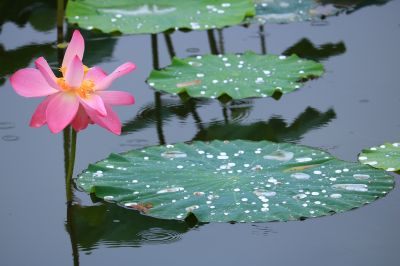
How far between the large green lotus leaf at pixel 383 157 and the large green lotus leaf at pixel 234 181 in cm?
4

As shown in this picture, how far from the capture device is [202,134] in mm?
2531

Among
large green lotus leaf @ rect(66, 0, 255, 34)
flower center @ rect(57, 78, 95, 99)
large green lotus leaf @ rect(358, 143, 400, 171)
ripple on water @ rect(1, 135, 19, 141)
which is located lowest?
large green lotus leaf @ rect(358, 143, 400, 171)

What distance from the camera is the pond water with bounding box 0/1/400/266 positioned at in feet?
6.39

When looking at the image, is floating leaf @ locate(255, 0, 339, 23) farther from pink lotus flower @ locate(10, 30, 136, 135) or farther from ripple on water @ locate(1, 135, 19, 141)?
pink lotus flower @ locate(10, 30, 136, 135)

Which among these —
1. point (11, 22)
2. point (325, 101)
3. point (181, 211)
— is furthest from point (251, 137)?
point (11, 22)

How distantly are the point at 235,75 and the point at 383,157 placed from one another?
2.28 feet

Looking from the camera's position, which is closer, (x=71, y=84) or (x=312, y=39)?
(x=71, y=84)

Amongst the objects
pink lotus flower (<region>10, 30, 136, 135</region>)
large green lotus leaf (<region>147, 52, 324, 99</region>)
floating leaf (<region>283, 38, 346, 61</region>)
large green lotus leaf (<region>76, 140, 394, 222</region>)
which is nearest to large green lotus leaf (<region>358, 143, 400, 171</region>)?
large green lotus leaf (<region>76, 140, 394, 222</region>)

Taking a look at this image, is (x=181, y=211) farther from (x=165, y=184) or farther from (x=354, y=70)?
(x=354, y=70)

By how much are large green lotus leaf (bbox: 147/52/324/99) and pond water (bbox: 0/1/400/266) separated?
0.14 feet

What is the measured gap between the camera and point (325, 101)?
108 inches

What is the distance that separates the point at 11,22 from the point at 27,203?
163 centimetres

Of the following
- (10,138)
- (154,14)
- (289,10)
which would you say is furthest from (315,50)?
(10,138)

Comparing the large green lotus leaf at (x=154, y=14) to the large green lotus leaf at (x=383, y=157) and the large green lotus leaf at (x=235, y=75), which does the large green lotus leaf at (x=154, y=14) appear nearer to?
the large green lotus leaf at (x=235, y=75)
